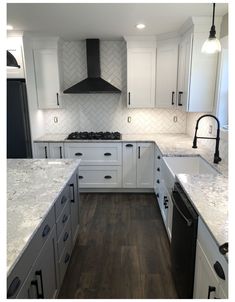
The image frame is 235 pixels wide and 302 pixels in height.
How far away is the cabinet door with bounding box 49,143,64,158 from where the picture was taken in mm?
3756

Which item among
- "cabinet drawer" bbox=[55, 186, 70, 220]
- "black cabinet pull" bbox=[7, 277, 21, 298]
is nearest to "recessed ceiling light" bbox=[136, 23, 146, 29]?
"cabinet drawer" bbox=[55, 186, 70, 220]

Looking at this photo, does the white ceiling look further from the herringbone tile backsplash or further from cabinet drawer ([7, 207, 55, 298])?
cabinet drawer ([7, 207, 55, 298])

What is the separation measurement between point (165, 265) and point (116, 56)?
327 centimetres

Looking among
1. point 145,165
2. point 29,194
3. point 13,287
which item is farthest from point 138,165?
point 13,287

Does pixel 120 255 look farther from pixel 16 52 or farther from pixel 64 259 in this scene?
pixel 16 52

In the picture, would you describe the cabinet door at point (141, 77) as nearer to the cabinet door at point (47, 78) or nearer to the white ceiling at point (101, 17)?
the white ceiling at point (101, 17)

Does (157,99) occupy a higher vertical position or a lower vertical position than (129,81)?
lower

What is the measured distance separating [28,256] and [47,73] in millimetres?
3172

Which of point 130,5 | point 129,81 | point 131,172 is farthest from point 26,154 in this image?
point 130,5

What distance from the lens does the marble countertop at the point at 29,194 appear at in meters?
1.20

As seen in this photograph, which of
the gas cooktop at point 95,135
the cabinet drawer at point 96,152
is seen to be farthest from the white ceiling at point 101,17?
the cabinet drawer at point 96,152

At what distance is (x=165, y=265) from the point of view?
2314 mm

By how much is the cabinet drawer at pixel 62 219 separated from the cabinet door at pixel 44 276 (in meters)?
0.12

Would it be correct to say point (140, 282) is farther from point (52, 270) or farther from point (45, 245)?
point (45, 245)
